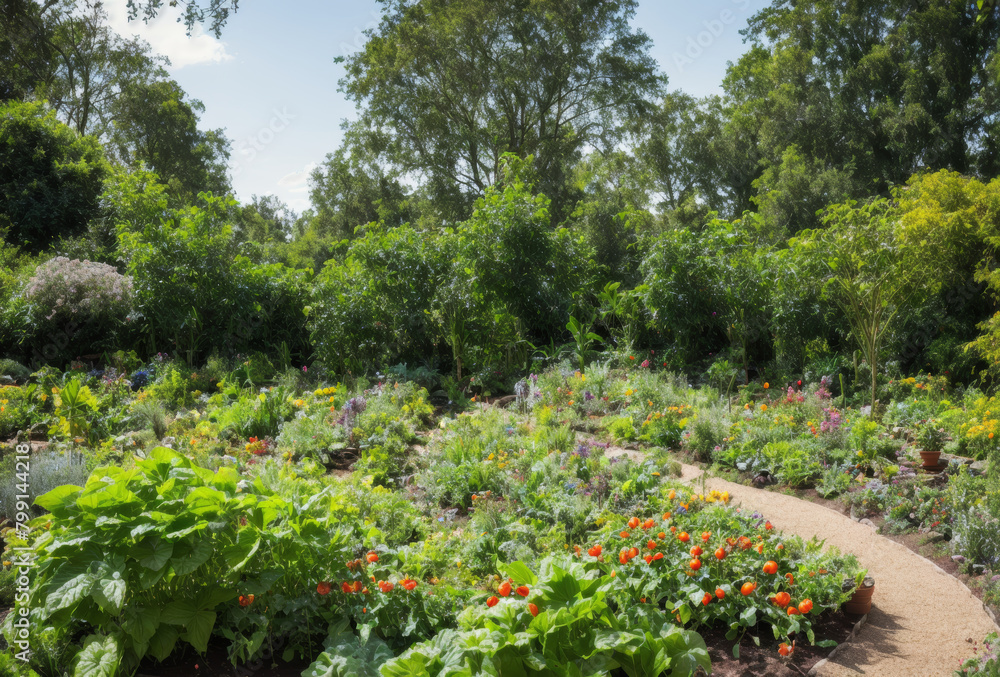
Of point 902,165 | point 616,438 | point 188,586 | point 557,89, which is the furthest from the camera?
point 557,89

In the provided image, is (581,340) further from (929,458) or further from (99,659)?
(99,659)

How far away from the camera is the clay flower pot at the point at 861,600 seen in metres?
2.98

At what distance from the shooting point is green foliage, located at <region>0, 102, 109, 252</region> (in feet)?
38.9

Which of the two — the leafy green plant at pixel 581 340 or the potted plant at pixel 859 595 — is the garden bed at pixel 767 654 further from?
the leafy green plant at pixel 581 340

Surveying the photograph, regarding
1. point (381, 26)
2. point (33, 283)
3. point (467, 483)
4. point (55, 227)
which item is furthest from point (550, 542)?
point (381, 26)

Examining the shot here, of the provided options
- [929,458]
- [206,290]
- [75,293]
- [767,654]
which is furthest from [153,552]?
[75,293]

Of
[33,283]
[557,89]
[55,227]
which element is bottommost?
[33,283]

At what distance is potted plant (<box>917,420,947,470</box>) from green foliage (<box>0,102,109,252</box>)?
14.2 meters

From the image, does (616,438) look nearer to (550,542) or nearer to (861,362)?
(550,542)

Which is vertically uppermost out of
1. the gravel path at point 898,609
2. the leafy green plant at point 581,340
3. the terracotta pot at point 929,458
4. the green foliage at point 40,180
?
the green foliage at point 40,180

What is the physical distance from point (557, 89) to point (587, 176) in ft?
8.12

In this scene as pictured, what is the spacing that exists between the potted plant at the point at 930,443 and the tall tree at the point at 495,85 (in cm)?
1307

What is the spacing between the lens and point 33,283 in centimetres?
858

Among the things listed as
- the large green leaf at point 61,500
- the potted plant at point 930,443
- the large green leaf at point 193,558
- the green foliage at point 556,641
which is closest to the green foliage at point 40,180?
the large green leaf at point 61,500
